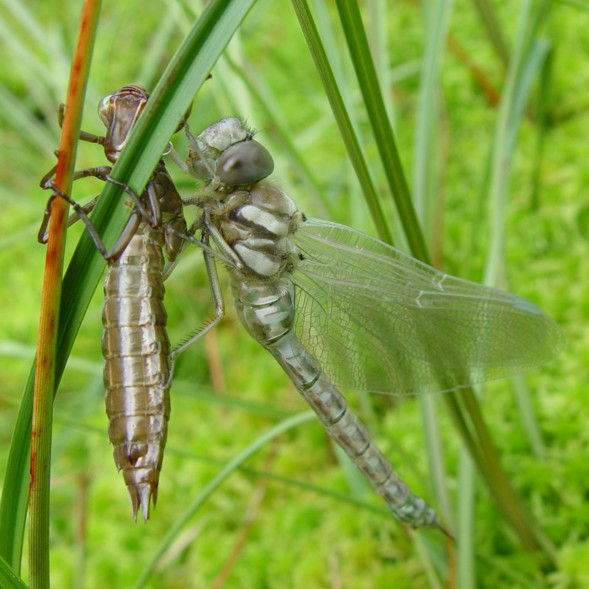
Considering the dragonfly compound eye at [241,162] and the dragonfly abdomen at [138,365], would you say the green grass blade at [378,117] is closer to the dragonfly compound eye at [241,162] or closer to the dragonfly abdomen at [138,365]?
the dragonfly compound eye at [241,162]

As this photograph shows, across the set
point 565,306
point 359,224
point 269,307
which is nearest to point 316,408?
point 269,307

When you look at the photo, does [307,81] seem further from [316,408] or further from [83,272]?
[83,272]

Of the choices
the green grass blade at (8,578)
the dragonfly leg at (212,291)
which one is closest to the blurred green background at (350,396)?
the dragonfly leg at (212,291)

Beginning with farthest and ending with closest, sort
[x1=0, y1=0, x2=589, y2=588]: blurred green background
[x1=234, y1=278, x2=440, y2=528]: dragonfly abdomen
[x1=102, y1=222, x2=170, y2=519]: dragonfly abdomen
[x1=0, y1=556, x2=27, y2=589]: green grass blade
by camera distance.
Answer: [x1=0, y1=0, x2=589, y2=588]: blurred green background < [x1=234, y1=278, x2=440, y2=528]: dragonfly abdomen < [x1=102, y1=222, x2=170, y2=519]: dragonfly abdomen < [x1=0, y1=556, x2=27, y2=589]: green grass blade

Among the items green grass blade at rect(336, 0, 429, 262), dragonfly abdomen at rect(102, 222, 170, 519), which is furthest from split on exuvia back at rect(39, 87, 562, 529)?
green grass blade at rect(336, 0, 429, 262)

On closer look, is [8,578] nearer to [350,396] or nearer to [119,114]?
[119,114]

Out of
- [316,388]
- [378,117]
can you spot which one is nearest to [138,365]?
[316,388]

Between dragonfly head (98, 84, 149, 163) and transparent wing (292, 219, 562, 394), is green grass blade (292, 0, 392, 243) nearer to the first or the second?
transparent wing (292, 219, 562, 394)
